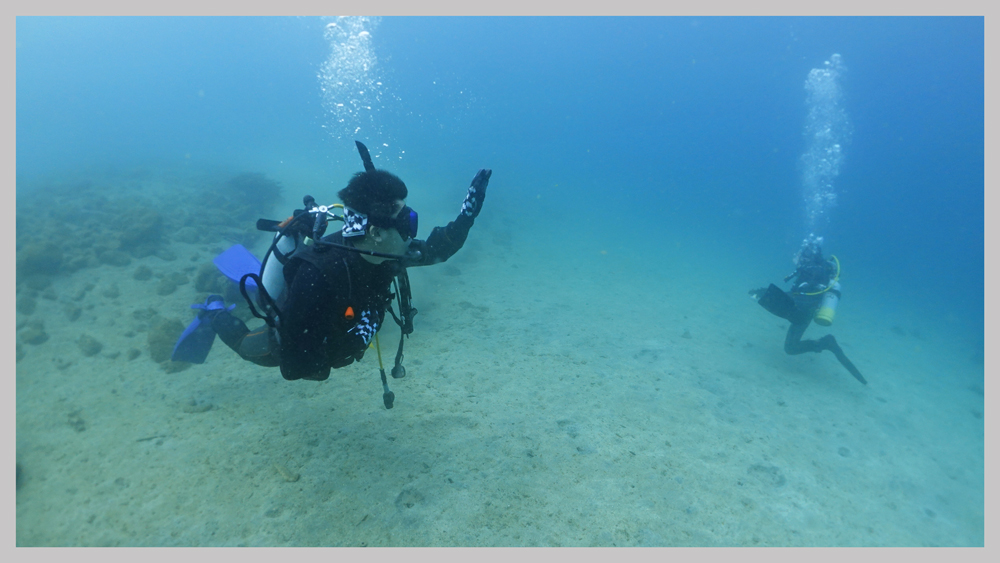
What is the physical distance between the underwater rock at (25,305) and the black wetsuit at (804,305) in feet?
50.6

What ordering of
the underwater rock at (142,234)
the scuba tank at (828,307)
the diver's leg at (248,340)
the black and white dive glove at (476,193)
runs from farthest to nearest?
the underwater rock at (142,234) → the scuba tank at (828,307) → the diver's leg at (248,340) → the black and white dive glove at (476,193)

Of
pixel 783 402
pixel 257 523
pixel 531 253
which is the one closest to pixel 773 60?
pixel 531 253

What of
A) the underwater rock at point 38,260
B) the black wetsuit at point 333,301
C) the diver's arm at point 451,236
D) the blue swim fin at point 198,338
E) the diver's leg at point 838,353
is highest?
the diver's arm at point 451,236

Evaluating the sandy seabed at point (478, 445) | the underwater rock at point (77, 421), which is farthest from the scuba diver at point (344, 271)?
the underwater rock at point (77, 421)

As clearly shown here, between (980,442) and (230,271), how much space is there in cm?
1418

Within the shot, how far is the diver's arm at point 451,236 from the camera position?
116 inches

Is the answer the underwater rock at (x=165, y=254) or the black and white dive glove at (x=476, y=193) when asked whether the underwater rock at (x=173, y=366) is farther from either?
the underwater rock at (x=165, y=254)

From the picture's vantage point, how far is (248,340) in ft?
12.1

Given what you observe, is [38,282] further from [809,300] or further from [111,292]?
[809,300]

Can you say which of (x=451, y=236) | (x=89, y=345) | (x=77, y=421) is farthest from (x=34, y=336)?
(x=451, y=236)

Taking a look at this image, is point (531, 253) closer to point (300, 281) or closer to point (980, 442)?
point (980, 442)

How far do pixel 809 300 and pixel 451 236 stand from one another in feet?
34.2

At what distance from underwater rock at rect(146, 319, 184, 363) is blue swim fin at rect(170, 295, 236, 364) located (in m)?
2.13

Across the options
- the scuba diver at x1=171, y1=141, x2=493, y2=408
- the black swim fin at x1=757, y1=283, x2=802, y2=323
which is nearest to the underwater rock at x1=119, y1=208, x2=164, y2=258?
the scuba diver at x1=171, y1=141, x2=493, y2=408
